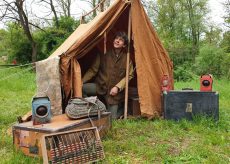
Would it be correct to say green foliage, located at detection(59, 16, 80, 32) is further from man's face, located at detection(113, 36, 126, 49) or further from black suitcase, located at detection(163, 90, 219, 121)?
black suitcase, located at detection(163, 90, 219, 121)

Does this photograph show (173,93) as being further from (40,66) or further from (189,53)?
(189,53)

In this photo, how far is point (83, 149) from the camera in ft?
11.1

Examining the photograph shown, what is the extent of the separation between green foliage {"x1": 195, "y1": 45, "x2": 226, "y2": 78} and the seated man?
36.6ft

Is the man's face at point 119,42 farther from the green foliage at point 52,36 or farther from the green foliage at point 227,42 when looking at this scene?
the green foliage at point 227,42

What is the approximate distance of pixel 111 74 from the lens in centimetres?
551

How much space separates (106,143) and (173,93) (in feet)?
5.17

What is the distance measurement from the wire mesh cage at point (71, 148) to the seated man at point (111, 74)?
1887 millimetres

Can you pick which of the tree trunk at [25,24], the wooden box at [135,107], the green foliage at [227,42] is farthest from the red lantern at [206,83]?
the green foliage at [227,42]

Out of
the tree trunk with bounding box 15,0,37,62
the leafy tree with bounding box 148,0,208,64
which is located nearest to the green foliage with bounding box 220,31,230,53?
the leafy tree with bounding box 148,0,208,64

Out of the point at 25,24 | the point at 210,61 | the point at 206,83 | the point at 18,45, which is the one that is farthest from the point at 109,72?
the point at 18,45

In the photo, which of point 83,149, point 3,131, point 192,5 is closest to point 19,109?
point 3,131

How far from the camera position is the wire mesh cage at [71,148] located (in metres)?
3.23

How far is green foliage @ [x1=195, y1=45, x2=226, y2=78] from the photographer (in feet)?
52.5

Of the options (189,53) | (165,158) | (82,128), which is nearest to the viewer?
(165,158)
